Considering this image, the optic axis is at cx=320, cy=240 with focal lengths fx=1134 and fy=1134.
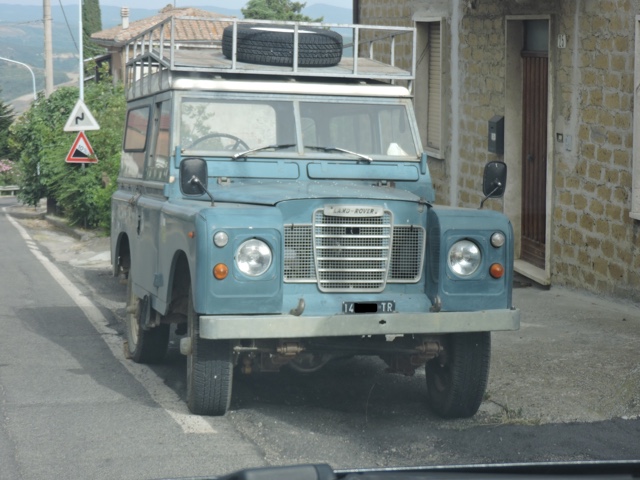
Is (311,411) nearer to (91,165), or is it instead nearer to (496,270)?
(496,270)

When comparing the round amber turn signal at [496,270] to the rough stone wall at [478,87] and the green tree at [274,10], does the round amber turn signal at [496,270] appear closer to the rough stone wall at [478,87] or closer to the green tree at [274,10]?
the rough stone wall at [478,87]

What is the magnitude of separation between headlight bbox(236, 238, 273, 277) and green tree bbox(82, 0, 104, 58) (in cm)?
7433

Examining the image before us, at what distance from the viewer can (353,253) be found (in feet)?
22.5

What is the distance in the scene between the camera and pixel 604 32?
36.1 feet

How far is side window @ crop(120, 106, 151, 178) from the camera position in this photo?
9.00 metres

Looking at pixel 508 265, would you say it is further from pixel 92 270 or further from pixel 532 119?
pixel 92 270

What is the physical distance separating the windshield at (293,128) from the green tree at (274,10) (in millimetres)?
54093

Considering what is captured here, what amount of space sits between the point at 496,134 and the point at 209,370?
7.74 meters

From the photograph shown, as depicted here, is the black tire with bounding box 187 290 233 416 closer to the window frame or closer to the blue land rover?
the blue land rover

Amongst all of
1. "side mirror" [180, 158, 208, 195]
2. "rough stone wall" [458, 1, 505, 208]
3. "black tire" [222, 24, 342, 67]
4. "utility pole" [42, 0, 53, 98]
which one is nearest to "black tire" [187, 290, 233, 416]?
"side mirror" [180, 158, 208, 195]

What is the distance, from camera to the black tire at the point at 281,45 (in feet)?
26.9

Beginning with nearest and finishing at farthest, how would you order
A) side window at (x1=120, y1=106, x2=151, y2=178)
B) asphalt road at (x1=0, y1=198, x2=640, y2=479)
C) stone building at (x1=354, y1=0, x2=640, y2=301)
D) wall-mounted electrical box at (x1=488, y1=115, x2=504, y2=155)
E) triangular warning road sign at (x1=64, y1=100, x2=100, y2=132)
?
asphalt road at (x1=0, y1=198, x2=640, y2=479) < side window at (x1=120, y1=106, x2=151, y2=178) < stone building at (x1=354, y1=0, x2=640, y2=301) < wall-mounted electrical box at (x1=488, y1=115, x2=504, y2=155) < triangular warning road sign at (x1=64, y1=100, x2=100, y2=132)

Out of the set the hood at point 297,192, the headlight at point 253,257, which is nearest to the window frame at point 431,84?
the hood at point 297,192

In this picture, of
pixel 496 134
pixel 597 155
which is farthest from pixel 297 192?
pixel 496 134
